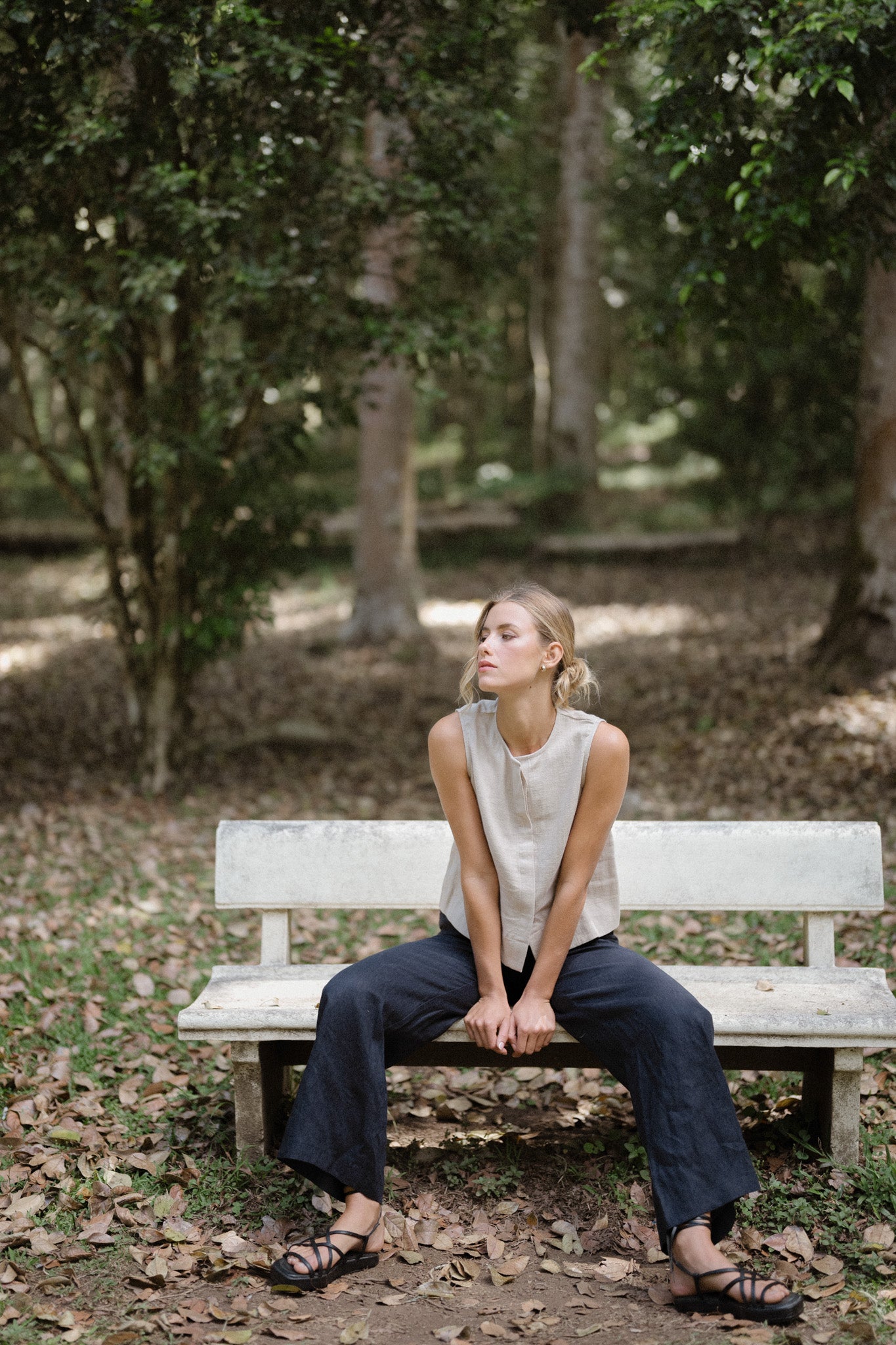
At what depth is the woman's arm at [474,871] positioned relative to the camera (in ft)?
10.5

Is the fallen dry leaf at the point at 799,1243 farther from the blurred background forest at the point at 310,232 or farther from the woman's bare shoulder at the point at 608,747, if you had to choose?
the blurred background forest at the point at 310,232

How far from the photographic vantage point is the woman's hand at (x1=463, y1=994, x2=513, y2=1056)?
3.16 m

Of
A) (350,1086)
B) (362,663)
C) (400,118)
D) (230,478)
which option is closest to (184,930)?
(350,1086)

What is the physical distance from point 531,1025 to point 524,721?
2.69ft

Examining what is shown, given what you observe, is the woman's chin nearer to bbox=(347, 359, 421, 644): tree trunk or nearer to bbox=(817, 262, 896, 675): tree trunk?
bbox=(817, 262, 896, 675): tree trunk

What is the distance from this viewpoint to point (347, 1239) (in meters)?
3.03

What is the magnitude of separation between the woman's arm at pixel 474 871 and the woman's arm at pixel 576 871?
8 centimetres

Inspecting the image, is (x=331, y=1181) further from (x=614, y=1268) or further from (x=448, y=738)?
(x=448, y=738)

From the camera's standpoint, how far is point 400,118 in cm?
626

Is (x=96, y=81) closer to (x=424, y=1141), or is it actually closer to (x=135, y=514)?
(x=135, y=514)

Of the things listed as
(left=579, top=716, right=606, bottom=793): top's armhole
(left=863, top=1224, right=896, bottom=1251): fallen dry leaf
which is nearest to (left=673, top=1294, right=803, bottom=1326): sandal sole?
(left=863, top=1224, right=896, bottom=1251): fallen dry leaf

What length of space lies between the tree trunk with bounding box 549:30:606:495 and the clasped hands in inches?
441

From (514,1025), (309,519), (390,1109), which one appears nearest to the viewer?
(514,1025)

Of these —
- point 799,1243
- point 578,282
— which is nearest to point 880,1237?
point 799,1243
